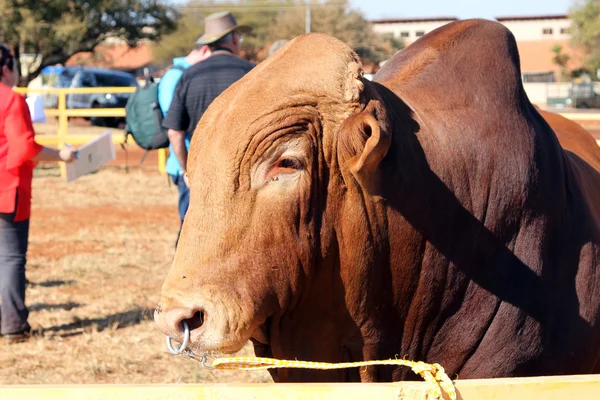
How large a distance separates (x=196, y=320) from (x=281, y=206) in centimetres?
38

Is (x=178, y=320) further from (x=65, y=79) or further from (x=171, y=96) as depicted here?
(x=65, y=79)

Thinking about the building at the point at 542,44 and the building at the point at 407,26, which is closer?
the building at the point at 542,44

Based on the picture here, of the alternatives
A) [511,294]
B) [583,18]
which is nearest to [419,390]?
[511,294]

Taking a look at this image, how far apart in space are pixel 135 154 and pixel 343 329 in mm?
18714

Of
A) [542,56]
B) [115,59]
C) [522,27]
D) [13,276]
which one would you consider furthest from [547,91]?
[13,276]

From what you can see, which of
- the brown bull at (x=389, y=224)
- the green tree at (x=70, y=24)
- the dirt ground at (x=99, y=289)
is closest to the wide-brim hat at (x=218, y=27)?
the dirt ground at (x=99, y=289)

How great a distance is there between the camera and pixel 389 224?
2.62 m

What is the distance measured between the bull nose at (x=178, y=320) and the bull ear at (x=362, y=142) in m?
0.57

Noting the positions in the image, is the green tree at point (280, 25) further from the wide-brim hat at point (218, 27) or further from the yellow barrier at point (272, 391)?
the yellow barrier at point (272, 391)

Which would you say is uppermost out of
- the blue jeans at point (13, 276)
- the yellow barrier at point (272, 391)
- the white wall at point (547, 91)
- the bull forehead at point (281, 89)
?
the bull forehead at point (281, 89)

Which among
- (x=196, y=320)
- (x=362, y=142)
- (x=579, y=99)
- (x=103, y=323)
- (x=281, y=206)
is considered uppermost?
(x=362, y=142)

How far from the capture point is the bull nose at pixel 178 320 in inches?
91.8

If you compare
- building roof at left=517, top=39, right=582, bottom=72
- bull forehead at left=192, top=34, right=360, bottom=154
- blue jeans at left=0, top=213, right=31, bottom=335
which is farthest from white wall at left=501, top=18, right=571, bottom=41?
bull forehead at left=192, top=34, right=360, bottom=154

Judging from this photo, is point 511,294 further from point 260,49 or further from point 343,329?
point 260,49
